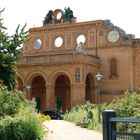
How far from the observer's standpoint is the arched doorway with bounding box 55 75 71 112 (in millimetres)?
53750

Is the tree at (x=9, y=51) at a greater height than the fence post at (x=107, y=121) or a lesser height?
greater

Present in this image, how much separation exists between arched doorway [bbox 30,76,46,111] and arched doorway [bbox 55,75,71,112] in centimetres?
173

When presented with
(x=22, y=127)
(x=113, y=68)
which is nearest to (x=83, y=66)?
(x=113, y=68)

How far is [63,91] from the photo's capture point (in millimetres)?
54500

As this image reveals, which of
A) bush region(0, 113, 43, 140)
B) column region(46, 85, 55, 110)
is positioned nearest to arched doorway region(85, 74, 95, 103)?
column region(46, 85, 55, 110)

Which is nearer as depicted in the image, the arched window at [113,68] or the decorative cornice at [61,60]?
the decorative cornice at [61,60]

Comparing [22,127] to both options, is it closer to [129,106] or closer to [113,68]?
[129,106]

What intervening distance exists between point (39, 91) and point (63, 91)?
3.30 metres

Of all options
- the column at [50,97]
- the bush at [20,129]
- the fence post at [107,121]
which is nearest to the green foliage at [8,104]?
the bush at [20,129]

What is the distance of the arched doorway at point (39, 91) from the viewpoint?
55031mm

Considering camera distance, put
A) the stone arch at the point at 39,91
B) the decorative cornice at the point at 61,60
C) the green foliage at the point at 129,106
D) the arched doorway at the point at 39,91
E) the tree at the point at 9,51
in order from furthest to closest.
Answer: the arched doorway at the point at 39,91 → the stone arch at the point at 39,91 → the decorative cornice at the point at 61,60 → the tree at the point at 9,51 → the green foliage at the point at 129,106

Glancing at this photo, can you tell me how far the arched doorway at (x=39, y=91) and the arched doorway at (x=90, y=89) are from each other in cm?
558

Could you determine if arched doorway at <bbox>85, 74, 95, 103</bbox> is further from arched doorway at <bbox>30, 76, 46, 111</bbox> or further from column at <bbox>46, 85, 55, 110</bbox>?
arched doorway at <bbox>30, 76, 46, 111</bbox>

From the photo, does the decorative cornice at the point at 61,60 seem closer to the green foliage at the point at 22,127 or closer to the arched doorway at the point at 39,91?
the arched doorway at the point at 39,91
